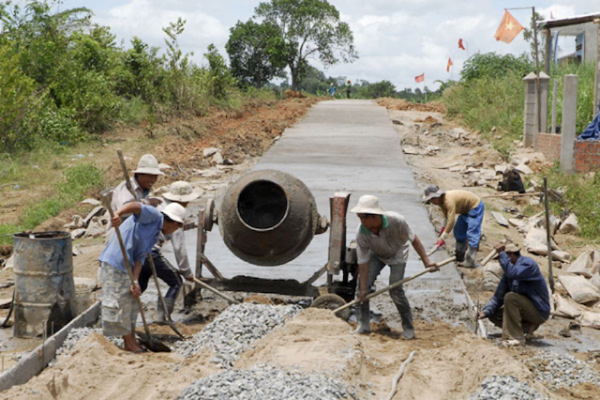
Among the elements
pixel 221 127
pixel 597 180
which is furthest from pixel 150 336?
pixel 221 127

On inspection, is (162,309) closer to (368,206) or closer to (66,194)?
(368,206)

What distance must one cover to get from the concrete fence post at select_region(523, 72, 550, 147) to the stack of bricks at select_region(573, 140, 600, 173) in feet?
9.55

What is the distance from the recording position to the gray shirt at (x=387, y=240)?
6.76m

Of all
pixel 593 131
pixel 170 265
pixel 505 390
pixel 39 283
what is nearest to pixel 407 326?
pixel 505 390

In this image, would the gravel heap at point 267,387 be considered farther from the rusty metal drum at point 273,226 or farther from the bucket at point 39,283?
the bucket at point 39,283

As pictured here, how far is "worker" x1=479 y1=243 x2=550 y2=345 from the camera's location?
22.3 feet

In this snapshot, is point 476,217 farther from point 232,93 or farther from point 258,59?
point 258,59

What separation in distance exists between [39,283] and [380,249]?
3180 millimetres

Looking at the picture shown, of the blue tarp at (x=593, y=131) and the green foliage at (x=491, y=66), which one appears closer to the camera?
the blue tarp at (x=593, y=131)

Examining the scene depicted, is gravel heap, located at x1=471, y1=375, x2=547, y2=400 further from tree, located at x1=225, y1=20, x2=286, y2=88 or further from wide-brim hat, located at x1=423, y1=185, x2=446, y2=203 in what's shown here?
tree, located at x1=225, y1=20, x2=286, y2=88

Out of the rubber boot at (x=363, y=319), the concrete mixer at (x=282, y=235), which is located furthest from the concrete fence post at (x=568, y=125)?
the rubber boot at (x=363, y=319)

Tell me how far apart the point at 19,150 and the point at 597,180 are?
12786 mm

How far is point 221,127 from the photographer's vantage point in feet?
80.2

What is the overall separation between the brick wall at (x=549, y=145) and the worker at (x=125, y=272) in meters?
11.7
